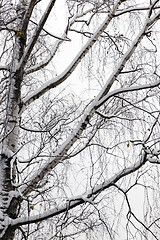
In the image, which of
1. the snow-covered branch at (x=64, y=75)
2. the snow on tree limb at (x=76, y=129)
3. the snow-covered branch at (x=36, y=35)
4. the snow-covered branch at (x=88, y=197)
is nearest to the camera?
the snow-covered branch at (x=88, y=197)

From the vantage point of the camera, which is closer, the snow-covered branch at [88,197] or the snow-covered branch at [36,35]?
the snow-covered branch at [88,197]

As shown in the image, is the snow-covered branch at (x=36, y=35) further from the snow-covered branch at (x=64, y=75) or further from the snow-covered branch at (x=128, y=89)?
the snow-covered branch at (x=128, y=89)

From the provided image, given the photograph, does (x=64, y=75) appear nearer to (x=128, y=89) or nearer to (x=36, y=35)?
(x=36, y=35)

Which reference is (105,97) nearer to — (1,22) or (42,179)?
(42,179)

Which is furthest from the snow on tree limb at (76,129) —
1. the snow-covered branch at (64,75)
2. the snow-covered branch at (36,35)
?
the snow-covered branch at (36,35)

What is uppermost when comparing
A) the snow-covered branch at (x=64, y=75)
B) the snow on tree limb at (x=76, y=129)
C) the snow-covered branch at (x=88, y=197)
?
the snow-covered branch at (x=64, y=75)

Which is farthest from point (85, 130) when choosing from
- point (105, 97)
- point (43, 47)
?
point (43, 47)

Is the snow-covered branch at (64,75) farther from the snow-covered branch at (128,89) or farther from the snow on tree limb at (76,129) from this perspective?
the snow-covered branch at (128,89)

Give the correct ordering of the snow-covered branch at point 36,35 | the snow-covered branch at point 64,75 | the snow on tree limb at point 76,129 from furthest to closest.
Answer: the snow-covered branch at point 64,75 → the snow-covered branch at point 36,35 → the snow on tree limb at point 76,129

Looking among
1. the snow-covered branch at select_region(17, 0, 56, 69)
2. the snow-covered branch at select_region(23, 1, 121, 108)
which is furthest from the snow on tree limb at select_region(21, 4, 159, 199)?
the snow-covered branch at select_region(17, 0, 56, 69)

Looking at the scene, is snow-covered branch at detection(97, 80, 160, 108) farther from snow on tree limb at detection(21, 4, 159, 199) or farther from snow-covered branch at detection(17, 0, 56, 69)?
snow-covered branch at detection(17, 0, 56, 69)

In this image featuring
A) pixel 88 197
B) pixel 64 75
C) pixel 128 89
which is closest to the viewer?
pixel 88 197

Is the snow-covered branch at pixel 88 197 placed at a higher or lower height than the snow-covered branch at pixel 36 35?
lower

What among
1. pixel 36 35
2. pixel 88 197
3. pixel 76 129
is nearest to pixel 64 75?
pixel 36 35
